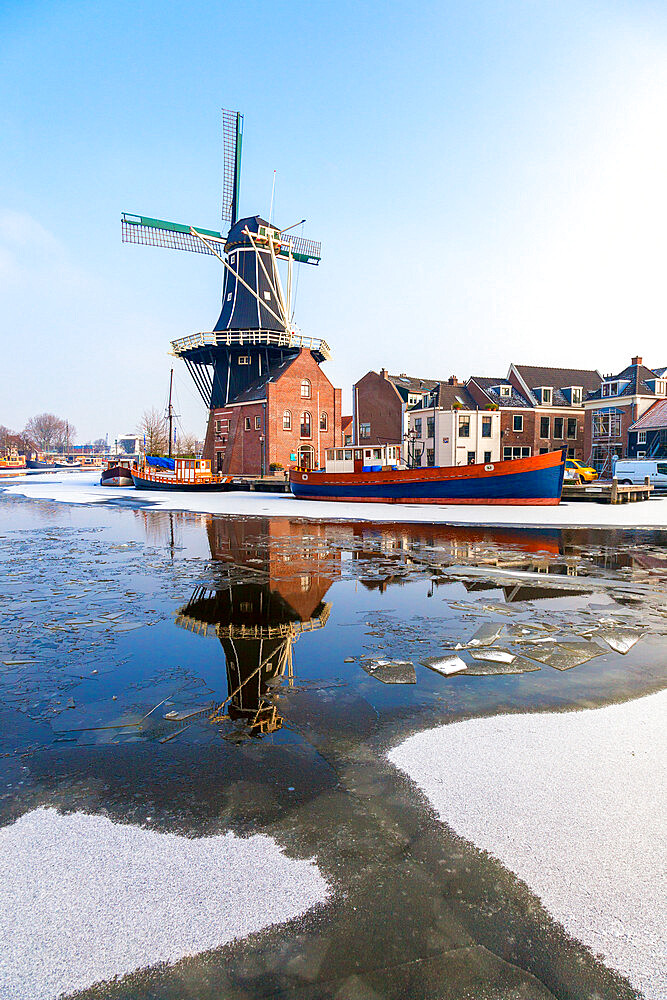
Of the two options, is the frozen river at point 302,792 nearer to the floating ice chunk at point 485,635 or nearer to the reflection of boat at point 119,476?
the floating ice chunk at point 485,635

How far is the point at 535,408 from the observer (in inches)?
1994

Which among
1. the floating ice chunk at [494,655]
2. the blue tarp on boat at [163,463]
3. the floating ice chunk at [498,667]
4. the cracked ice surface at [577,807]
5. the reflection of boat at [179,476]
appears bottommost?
the floating ice chunk at [498,667]

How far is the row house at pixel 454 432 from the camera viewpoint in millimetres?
47094

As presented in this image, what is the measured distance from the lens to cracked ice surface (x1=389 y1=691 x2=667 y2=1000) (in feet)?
8.30

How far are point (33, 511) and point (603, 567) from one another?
1038 inches

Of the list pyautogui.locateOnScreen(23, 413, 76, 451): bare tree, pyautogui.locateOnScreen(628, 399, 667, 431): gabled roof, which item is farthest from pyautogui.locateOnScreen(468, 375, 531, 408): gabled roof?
pyautogui.locateOnScreen(23, 413, 76, 451): bare tree

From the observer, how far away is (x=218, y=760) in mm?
3963

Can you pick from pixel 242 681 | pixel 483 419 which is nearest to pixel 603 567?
pixel 242 681

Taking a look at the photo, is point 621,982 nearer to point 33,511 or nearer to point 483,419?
point 33,511

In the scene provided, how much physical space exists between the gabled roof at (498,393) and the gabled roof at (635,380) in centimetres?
798

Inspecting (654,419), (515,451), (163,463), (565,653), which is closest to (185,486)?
(163,463)

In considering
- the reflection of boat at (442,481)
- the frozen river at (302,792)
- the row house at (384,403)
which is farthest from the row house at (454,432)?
the frozen river at (302,792)

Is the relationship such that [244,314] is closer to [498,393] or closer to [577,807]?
[498,393]

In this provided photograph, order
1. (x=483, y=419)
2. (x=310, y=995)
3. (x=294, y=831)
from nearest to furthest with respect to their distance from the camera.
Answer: (x=310, y=995), (x=294, y=831), (x=483, y=419)
